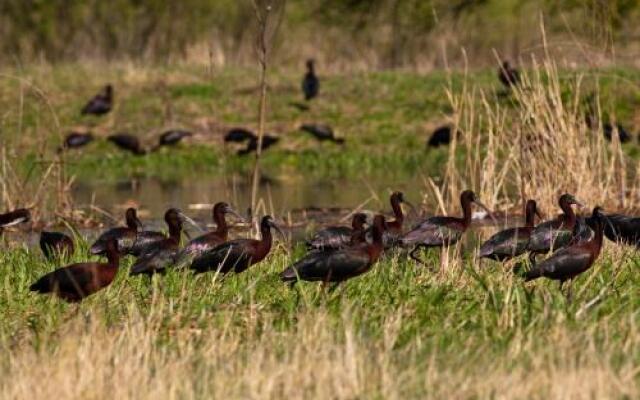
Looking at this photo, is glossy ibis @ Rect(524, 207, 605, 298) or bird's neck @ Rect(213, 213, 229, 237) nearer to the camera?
glossy ibis @ Rect(524, 207, 605, 298)

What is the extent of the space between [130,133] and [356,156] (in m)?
4.46

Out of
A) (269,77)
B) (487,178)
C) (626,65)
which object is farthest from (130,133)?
(487,178)

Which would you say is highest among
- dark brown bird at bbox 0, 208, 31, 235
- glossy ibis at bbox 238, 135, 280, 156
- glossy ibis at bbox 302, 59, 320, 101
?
glossy ibis at bbox 302, 59, 320, 101

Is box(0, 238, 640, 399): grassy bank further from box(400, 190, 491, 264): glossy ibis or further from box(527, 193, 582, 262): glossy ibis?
box(400, 190, 491, 264): glossy ibis

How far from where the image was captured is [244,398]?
792 centimetres

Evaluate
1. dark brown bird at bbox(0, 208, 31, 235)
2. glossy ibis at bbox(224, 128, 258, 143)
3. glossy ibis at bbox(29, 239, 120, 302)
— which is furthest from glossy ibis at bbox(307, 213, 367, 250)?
glossy ibis at bbox(224, 128, 258, 143)

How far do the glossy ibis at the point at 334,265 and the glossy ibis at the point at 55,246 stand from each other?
9.57 feet

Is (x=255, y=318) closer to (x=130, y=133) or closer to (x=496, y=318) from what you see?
(x=496, y=318)

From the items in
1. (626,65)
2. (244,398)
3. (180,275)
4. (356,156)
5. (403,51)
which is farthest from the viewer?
(403,51)

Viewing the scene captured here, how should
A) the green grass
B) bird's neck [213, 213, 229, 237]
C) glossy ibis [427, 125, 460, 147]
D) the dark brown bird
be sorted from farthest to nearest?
the green grass → glossy ibis [427, 125, 460, 147] → the dark brown bird → bird's neck [213, 213, 229, 237]

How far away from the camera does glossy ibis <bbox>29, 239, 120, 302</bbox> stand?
1029 centimetres

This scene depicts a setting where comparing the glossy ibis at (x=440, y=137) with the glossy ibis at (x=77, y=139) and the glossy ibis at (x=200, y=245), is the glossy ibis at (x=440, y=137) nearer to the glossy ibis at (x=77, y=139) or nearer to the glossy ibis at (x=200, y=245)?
the glossy ibis at (x=77, y=139)

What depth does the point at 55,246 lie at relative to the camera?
1362 cm

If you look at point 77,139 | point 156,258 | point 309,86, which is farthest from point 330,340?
point 309,86
